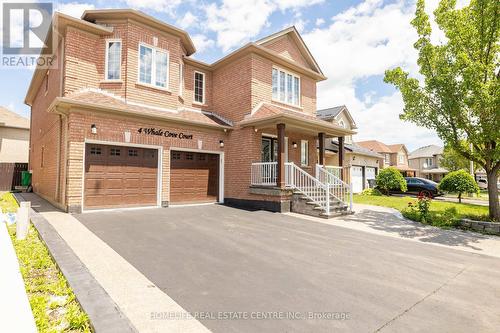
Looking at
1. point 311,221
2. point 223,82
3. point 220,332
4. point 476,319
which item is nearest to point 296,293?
point 220,332

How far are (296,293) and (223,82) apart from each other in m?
12.1

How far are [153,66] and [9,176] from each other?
1667 cm

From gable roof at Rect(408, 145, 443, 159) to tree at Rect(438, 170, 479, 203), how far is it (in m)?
40.3

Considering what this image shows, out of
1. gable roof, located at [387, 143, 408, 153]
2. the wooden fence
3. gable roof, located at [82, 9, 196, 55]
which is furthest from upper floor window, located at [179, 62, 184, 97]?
gable roof, located at [387, 143, 408, 153]

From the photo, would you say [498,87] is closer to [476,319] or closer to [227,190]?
[476,319]

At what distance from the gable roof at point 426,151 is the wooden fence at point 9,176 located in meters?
61.6

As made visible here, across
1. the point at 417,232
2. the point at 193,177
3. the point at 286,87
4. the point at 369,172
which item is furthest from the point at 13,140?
the point at 369,172

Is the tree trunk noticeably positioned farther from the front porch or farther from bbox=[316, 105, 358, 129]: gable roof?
bbox=[316, 105, 358, 129]: gable roof

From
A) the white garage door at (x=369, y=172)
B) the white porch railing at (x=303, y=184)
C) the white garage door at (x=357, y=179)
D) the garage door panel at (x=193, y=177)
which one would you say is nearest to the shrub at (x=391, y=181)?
the white garage door at (x=357, y=179)

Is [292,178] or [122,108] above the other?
[122,108]

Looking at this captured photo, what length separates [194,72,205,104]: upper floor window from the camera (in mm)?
13852

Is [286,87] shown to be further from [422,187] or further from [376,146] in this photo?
[376,146]

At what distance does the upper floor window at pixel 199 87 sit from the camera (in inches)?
545

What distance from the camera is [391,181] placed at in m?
19.9
